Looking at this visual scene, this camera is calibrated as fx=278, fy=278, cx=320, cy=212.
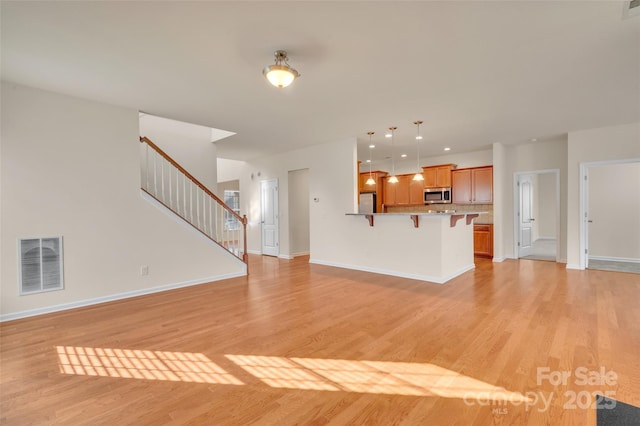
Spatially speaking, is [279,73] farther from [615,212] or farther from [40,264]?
[615,212]

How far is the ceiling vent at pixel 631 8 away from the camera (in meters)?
2.13

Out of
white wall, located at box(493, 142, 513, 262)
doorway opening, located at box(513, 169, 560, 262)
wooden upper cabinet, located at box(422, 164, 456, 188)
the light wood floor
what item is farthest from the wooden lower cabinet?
the light wood floor

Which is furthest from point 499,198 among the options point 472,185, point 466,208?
point 466,208

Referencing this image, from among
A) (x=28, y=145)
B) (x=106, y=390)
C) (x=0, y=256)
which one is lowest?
(x=106, y=390)

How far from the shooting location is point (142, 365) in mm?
2398

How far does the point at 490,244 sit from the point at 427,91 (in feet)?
17.1

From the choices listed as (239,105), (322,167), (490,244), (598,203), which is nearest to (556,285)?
(490,244)

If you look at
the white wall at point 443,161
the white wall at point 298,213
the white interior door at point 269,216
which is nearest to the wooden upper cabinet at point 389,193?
the white wall at point 443,161

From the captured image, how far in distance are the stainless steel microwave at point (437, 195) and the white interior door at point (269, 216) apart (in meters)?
4.46

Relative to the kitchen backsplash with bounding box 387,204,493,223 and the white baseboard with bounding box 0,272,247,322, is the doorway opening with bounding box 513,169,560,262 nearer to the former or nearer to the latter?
the kitchen backsplash with bounding box 387,204,493,223

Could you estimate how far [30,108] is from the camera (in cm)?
358

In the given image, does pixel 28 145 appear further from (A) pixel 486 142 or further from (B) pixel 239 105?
(A) pixel 486 142

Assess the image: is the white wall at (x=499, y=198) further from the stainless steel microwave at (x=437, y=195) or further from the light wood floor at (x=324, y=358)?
the light wood floor at (x=324, y=358)

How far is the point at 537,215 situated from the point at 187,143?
1215cm
